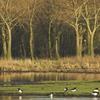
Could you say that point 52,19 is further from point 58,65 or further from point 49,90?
point 49,90

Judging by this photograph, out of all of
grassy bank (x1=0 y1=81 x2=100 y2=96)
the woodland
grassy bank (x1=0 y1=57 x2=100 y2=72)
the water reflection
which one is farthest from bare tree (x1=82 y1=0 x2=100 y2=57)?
grassy bank (x1=0 y1=81 x2=100 y2=96)

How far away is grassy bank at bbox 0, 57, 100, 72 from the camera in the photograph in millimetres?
70125

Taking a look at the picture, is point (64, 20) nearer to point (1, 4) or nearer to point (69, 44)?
point (1, 4)

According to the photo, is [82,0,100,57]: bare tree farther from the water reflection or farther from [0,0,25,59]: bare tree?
the water reflection

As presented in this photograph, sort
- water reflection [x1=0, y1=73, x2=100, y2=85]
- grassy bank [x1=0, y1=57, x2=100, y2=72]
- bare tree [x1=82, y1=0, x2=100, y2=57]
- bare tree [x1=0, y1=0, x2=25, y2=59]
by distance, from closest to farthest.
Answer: water reflection [x1=0, y1=73, x2=100, y2=85], grassy bank [x1=0, y1=57, x2=100, y2=72], bare tree [x1=82, y1=0, x2=100, y2=57], bare tree [x1=0, y1=0, x2=25, y2=59]

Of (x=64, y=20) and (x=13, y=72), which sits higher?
(x=64, y=20)

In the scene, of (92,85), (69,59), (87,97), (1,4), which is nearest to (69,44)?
(1,4)

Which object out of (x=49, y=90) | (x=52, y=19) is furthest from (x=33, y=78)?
(x=52, y=19)

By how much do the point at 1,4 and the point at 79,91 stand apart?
51197 millimetres

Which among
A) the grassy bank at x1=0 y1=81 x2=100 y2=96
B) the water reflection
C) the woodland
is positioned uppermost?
the woodland

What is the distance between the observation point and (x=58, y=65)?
72.7 meters

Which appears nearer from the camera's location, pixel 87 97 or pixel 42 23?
pixel 87 97

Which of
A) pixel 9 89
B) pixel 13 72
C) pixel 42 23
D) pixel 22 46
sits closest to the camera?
pixel 9 89

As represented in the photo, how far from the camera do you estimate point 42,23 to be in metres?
104
